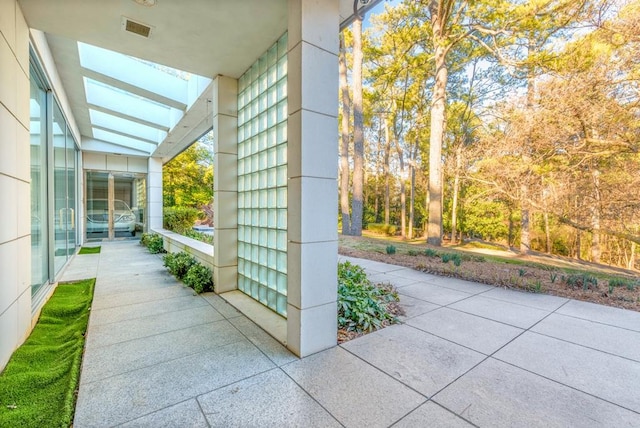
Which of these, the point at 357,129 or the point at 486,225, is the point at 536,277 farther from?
the point at 486,225

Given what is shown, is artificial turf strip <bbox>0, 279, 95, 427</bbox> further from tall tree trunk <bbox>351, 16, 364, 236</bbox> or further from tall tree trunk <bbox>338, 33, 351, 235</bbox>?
tall tree trunk <bbox>338, 33, 351, 235</bbox>

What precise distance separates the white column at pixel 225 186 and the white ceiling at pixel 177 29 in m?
0.36

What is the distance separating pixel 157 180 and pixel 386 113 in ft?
42.3

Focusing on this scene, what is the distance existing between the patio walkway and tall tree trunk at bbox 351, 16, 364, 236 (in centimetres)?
902

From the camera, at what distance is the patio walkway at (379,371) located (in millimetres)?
1797

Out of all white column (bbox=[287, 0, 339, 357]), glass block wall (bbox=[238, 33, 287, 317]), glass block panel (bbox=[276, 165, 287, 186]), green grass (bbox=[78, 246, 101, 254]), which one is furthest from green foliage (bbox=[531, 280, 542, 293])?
green grass (bbox=[78, 246, 101, 254])

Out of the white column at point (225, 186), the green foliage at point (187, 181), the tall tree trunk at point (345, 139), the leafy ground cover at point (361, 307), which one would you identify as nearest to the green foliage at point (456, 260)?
the leafy ground cover at point (361, 307)

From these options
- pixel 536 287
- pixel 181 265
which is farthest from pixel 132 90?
pixel 536 287

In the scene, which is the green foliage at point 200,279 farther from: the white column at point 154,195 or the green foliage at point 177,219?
the white column at point 154,195

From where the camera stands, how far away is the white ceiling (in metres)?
2.81

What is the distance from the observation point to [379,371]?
228cm

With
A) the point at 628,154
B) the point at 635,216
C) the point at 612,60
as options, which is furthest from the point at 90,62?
the point at 635,216

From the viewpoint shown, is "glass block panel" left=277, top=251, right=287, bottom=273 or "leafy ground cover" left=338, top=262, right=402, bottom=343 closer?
"leafy ground cover" left=338, top=262, right=402, bottom=343

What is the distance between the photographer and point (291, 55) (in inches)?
101
